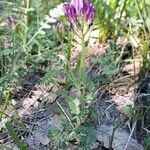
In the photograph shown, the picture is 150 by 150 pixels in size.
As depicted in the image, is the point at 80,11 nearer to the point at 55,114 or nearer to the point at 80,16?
the point at 80,16

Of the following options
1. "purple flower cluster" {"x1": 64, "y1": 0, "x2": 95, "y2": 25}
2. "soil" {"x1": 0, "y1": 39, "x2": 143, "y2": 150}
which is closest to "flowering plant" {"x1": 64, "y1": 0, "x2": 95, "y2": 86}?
"purple flower cluster" {"x1": 64, "y1": 0, "x2": 95, "y2": 25}

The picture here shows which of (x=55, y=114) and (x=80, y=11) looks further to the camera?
(x=55, y=114)

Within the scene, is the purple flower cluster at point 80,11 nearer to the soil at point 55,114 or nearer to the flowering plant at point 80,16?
the flowering plant at point 80,16

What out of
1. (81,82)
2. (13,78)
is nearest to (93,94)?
(81,82)

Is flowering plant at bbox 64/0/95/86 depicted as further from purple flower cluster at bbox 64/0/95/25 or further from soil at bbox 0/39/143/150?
soil at bbox 0/39/143/150

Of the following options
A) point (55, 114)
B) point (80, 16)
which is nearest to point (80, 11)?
point (80, 16)

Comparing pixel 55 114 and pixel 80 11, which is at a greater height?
pixel 80 11

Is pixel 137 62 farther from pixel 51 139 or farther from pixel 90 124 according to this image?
pixel 51 139

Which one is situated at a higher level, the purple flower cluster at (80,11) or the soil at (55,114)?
the purple flower cluster at (80,11)

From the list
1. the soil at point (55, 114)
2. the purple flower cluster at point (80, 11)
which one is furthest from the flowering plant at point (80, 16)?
the soil at point (55, 114)
